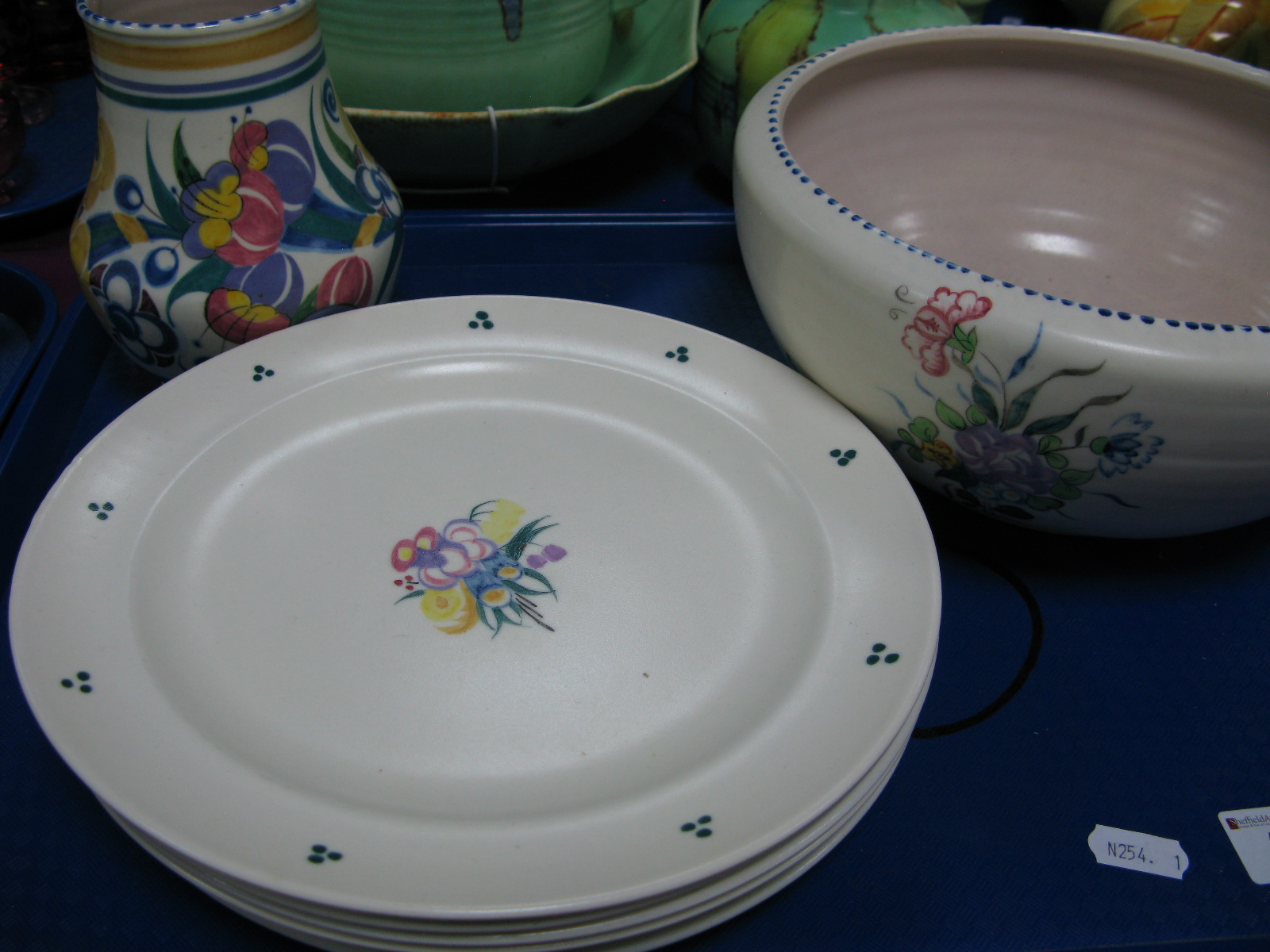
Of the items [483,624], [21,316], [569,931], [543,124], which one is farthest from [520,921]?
[21,316]

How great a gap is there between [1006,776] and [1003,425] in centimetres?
17

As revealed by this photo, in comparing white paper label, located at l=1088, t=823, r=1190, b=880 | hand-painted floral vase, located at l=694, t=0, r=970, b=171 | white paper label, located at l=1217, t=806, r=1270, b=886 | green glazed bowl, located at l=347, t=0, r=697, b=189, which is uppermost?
hand-painted floral vase, located at l=694, t=0, r=970, b=171

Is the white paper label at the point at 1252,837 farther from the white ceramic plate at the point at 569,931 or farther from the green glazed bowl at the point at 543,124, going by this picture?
the green glazed bowl at the point at 543,124

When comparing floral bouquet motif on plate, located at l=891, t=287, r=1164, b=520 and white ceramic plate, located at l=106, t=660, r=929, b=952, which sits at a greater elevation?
floral bouquet motif on plate, located at l=891, t=287, r=1164, b=520

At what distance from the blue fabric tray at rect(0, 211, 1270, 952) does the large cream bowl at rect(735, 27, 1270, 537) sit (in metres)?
0.07

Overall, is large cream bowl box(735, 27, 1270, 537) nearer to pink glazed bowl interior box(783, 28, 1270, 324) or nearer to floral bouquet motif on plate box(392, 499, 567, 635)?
pink glazed bowl interior box(783, 28, 1270, 324)

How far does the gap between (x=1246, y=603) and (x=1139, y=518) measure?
0.43 feet

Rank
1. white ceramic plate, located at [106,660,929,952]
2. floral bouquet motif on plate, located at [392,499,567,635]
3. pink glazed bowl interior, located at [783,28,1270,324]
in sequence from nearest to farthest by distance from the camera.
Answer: white ceramic plate, located at [106,660,929,952] < floral bouquet motif on plate, located at [392,499,567,635] < pink glazed bowl interior, located at [783,28,1270,324]

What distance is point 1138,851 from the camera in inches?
17.0

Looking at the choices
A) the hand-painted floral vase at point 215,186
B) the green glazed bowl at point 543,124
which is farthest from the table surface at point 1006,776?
the green glazed bowl at point 543,124

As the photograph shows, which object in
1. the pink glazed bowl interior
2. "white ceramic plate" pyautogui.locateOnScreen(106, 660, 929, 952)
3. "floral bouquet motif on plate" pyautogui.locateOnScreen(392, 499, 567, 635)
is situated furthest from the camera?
the pink glazed bowl interior

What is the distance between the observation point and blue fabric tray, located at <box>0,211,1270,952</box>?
0.40 meters

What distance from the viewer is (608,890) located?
33 cm

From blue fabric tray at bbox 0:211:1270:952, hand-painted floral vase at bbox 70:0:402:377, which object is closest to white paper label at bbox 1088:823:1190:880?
blue fabric tray at bbox 0:211:1270:952
